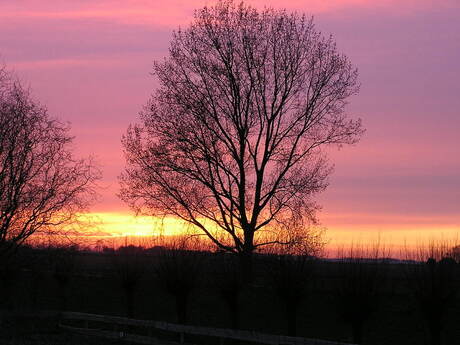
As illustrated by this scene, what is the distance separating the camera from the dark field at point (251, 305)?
3178 cm

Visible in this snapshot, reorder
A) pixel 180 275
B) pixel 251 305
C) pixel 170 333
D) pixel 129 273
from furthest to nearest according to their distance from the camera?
pixel 129 273 → pixel 251 305 → pixel 170 333 → pixel 180 275

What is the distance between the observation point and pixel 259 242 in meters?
44.0

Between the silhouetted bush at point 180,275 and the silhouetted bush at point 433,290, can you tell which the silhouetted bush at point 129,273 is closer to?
the silhouetted bush at point 180,275

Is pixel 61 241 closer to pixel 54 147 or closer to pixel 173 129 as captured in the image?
pixel 54 147

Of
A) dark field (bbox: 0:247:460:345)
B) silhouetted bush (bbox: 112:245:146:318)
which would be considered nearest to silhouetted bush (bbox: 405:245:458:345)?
dark field (bbox: 0:247:460:345)

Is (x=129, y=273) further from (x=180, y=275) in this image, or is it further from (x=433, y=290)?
(x=433, y=290)

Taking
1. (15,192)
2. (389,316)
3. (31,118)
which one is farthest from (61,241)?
(389,316)

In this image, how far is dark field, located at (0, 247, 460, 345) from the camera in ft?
104

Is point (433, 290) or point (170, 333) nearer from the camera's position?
point (433, 290)

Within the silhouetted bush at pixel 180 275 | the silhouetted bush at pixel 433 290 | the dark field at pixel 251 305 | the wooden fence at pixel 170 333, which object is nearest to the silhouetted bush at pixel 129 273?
the dark field at pixel 251 305

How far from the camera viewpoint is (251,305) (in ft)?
133

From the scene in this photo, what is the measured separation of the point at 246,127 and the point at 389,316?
525 inches

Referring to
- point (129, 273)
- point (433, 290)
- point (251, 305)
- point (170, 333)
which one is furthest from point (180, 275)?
point (433, 290)

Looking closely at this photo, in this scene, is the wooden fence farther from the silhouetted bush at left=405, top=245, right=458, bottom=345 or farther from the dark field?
the silhouetted bush at left=405, top=245, right=458, bottom=345
